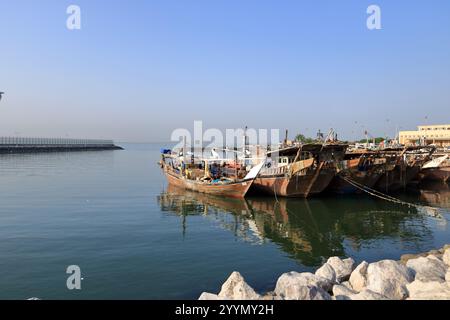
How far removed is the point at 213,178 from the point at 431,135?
69295 mm

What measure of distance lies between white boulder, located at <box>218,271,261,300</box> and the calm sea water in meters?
1.98

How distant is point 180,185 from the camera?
1362 inches

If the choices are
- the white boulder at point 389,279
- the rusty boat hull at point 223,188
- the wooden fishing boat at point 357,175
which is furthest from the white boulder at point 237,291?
the wooden fishing boat at point 357,175

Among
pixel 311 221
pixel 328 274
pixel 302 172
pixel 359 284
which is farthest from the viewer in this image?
pixel 302 172

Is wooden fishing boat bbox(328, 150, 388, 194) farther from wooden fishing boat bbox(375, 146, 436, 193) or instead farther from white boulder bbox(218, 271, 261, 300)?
white boulder bbox(218, 271, 261, 300)

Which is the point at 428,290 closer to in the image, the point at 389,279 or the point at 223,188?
the point at 389,279

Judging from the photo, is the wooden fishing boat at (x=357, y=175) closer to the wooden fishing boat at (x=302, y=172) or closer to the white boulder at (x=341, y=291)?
the wooden fishing boat at (x=302, y=172)

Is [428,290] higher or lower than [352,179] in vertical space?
lower

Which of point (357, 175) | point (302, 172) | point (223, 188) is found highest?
point (302, 172)

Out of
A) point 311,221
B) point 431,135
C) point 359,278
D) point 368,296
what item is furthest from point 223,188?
point 431,135

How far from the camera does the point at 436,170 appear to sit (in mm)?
41156

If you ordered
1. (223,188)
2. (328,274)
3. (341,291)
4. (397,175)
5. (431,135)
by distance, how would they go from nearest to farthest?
(341,291) < (328,274) < (223,188) < (397,175) < (431,135)

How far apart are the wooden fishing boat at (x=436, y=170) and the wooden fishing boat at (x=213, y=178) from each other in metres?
23.4

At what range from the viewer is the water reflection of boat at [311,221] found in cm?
1641
